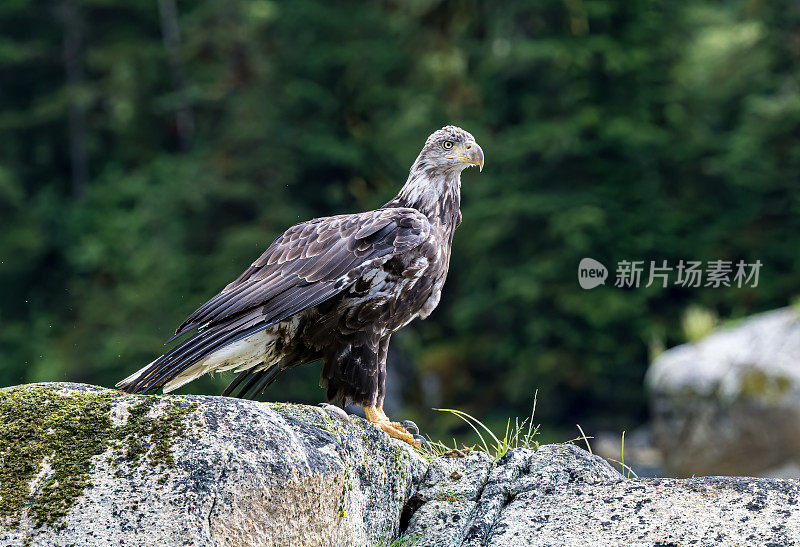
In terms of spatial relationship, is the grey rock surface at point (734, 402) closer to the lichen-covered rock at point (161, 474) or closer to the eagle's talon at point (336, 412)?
the eagle's talon at point (336, 412)

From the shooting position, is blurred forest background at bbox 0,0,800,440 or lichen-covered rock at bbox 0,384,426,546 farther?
blurred forest background at bbox 0,0,800,440

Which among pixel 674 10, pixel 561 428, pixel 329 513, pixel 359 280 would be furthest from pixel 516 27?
pixel 329 513

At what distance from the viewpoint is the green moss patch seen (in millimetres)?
2984

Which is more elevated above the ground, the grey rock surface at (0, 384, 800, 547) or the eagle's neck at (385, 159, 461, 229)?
the eagle's neck at (385, 159, 461, 229)

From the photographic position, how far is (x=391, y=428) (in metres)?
4.84

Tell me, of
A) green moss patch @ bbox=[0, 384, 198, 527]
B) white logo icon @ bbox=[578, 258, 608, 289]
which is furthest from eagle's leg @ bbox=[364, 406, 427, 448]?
white logo icon @ bbox=[578, 258, 608, 289]

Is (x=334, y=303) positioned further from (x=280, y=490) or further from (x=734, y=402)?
(x=734, y=402)

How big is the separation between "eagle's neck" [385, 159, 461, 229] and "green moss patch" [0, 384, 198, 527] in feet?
7.38

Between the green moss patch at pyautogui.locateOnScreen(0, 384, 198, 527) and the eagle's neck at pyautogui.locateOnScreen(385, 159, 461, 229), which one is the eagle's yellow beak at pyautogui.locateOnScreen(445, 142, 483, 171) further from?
the green moss patch at pyautogui.locateOnScreen(0, 384, 198, 527)

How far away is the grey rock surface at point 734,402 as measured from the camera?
1185 cm

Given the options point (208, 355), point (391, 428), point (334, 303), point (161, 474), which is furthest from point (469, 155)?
point (161, 474)

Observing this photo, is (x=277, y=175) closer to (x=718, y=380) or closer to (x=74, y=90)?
(x=74, y=90)

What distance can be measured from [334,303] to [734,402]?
892 centimetres

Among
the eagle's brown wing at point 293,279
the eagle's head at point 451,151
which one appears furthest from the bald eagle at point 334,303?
the eagle's head at point 451,151
